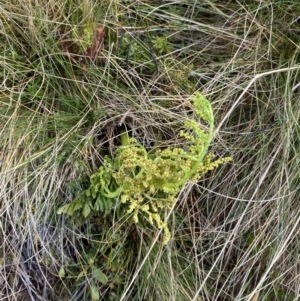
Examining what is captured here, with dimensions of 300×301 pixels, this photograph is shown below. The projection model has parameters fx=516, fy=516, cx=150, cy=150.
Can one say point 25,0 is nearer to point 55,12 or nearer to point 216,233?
point 55,12

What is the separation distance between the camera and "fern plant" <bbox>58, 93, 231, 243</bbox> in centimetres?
96

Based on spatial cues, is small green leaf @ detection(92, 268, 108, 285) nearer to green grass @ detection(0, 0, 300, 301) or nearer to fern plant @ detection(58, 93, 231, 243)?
green grass @ detection(0, 0, 300, 301)

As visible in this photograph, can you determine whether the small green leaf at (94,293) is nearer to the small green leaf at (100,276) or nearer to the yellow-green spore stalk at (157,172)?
the small green leaf at (100,276)

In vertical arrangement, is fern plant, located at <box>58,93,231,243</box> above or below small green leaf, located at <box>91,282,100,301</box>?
above

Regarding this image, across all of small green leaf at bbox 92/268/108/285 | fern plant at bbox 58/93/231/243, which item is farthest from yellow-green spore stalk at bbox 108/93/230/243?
small green leaf at bbox 92/268/108/285

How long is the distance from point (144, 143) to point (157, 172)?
0.14 metres

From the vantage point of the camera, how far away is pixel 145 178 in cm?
101

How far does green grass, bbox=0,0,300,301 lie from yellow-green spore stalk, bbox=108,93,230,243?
0.06 m

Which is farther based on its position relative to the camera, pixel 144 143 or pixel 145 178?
pixel 144 143

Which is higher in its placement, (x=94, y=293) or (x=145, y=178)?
(x=145, y=178)

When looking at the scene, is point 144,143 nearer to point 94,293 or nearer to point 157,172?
point 157,172

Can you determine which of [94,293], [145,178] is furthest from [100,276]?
[145,178]

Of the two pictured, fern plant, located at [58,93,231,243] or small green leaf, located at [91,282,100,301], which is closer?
fern plant, located at [58,93,231,243]

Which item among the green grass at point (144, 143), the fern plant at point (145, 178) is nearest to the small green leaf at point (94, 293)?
the green grass at point (144, 143)
